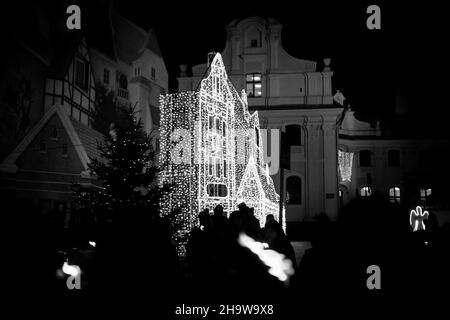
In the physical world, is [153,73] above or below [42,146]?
above

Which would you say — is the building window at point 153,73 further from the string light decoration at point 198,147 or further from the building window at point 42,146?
the building window at point 42,146

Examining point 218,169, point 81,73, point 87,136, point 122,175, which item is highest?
point 81,73

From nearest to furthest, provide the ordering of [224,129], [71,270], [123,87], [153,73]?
[71,270]
[224,129]
[123,87]
[153,73]

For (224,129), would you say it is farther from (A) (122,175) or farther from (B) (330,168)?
(B) (330,168)

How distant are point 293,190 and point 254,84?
6.77 meters

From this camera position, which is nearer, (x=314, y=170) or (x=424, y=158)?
(x=314, y=170)

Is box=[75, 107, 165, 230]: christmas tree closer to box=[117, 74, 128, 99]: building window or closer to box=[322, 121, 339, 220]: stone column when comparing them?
box=[117, 74, 128, 99]: building window

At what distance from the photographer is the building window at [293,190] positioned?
3047cm

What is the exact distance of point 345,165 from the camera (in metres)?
35.2

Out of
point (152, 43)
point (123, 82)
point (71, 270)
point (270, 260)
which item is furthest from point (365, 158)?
point (71, 270)

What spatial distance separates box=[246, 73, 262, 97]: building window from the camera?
30.7m
